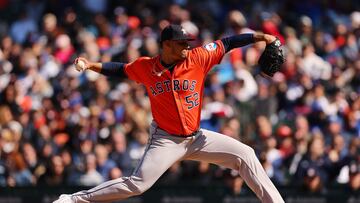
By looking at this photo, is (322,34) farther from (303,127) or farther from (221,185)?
(221,185)

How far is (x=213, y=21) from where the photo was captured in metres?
17.7

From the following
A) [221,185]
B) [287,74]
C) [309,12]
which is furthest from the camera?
[309,12]

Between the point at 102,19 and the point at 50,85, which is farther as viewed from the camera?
the point at 102,19

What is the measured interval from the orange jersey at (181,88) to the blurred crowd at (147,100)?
385 cm

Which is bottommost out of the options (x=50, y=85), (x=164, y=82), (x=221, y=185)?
(x=221, y=185)

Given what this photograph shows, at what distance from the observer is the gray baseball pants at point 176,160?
9.15m

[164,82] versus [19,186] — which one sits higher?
[164,82]

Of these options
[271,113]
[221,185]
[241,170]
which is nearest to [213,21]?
[271,113]

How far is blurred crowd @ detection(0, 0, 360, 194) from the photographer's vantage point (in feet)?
45.5

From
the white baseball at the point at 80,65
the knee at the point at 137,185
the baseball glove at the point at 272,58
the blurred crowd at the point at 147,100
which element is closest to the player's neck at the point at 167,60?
the white baseball at the point at 80,65

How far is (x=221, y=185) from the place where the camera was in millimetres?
13125

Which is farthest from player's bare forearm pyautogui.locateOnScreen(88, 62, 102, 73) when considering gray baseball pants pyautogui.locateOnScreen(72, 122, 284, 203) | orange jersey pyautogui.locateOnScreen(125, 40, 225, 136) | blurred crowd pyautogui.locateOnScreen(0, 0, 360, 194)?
blurred crowd pyautogui.locateOnScreen(0, 0, 360, 194)

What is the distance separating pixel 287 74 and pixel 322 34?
68.3 inches

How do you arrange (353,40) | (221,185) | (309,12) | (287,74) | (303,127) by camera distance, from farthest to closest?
(309,12), (353,40), (287,74), (303,127), (221,185)
